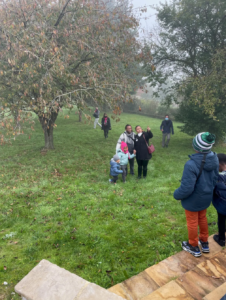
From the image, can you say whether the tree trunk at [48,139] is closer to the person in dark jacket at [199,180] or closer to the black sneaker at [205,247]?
the person in dark jacket at [199,180]

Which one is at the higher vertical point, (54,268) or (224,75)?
(224,75)

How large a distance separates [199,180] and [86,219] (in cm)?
291

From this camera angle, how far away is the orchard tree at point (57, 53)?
7418 millimetres

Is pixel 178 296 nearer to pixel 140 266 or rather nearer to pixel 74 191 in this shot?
pixel 140 266

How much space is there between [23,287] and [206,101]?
9.86m

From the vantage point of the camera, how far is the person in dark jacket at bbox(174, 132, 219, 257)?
3.09m

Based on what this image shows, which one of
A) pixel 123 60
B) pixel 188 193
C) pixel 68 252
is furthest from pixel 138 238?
pixel 123 60

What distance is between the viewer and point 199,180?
125 inches

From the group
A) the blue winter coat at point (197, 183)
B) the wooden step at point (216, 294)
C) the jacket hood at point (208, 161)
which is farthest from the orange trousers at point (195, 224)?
the wooden step at point (216, 294)

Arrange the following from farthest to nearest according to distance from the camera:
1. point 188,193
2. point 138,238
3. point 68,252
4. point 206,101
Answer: point 206,101
point 138,238
point 68,252
point 188,193

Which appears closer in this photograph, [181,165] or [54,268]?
[54,268]

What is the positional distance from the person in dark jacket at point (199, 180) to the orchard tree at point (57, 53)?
466 centimetres

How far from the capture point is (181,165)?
30.3 feet

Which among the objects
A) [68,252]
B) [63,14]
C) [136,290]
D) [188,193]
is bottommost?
[68,252]
